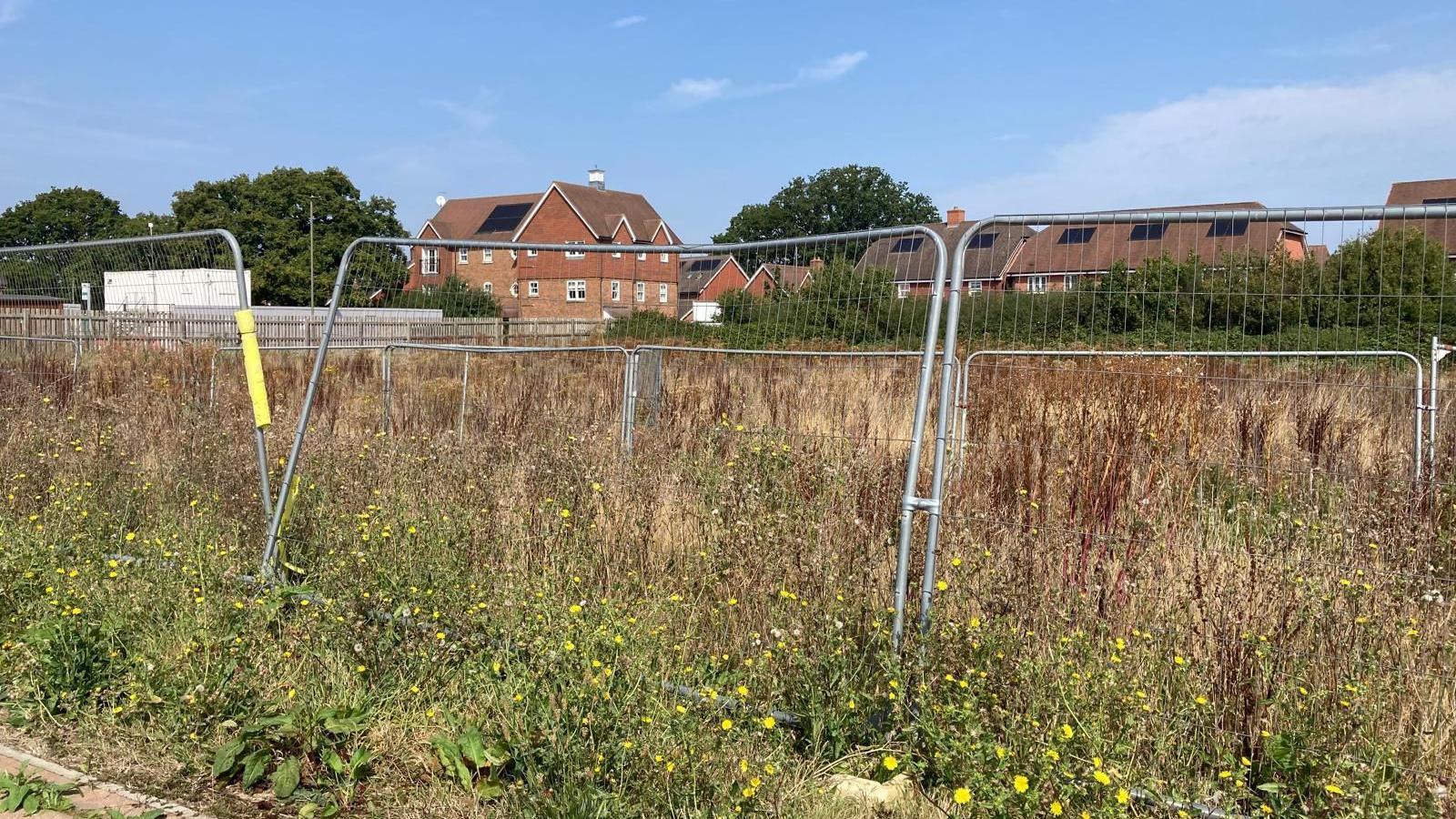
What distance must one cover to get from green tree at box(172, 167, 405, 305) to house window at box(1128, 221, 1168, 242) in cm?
6218

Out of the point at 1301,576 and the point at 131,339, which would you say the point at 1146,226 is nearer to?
the point at 1301,576

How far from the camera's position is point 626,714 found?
3.96m

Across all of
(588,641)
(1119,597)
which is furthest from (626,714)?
(1119,597)

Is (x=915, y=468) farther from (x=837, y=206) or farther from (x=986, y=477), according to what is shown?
(x=837, y=206)

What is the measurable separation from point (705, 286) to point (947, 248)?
3.65m

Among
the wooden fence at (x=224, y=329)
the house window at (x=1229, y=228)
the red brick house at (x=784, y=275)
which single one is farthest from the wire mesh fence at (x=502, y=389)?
the house window at (x=1229, y=228)

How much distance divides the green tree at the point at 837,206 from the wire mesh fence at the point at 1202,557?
9317 centimetres

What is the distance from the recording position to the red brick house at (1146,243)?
178 inches

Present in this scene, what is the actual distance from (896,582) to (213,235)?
5.12m

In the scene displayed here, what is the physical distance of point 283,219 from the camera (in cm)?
6406

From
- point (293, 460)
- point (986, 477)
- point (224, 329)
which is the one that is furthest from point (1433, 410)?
point (224, 329)

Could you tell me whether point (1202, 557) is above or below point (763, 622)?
above

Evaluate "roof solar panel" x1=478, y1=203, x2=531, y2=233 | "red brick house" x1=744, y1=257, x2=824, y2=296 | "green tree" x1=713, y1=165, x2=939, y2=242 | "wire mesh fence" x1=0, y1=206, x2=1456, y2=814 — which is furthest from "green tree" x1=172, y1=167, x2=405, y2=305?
"red brick house" x1=744, y1=257, x2=824, y2=296

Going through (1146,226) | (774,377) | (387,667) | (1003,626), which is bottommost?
(387,667)
